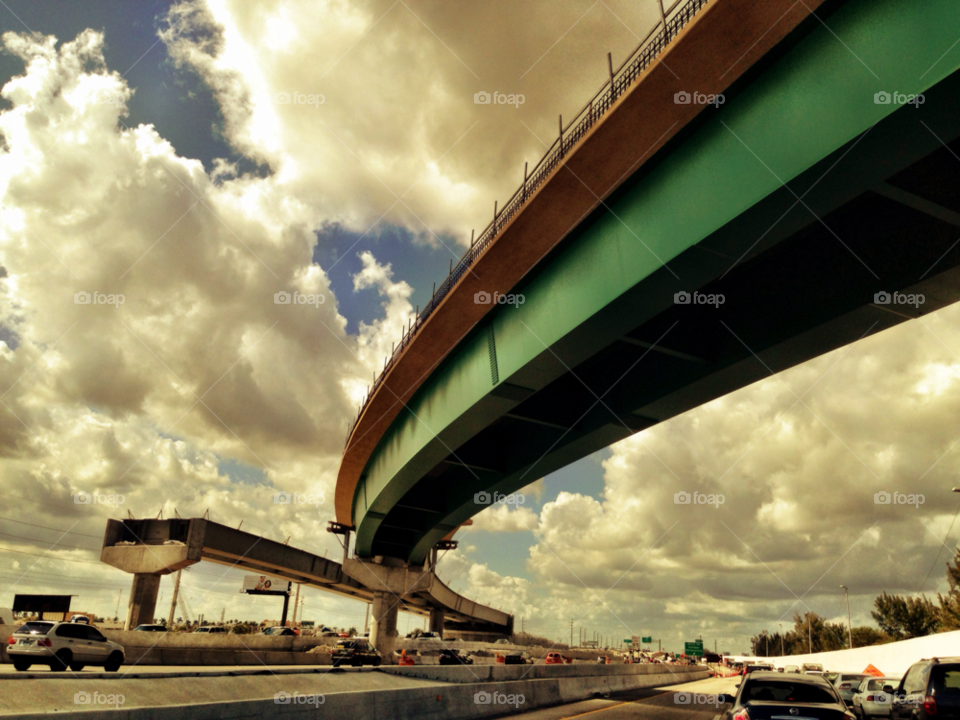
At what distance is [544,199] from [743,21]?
465cm

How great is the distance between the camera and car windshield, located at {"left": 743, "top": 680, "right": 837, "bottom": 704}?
25.3ft

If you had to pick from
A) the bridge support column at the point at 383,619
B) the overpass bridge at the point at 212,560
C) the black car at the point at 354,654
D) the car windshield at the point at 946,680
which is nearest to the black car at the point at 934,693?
the car windshield at the point at 946,680

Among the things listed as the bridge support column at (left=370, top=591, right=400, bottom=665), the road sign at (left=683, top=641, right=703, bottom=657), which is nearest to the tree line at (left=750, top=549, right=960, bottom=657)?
the road sign at (left=683, top=641, right=703, bottom=657)

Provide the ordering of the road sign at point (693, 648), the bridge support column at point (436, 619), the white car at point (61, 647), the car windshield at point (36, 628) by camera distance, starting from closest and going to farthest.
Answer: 1. the white car at point (61, 647)
2. the car windshield at point (36, 628)
3. the bridge support column at point (436, 619)
4. the road sign at point (693, 648)

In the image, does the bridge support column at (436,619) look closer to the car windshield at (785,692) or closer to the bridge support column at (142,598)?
the bridge support column at (142,598)

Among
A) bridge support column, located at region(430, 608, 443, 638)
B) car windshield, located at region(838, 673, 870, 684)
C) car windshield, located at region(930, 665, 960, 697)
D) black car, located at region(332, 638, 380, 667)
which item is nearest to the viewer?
car windshield, located at region(930, 665, 960, 697)

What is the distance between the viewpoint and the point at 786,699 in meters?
7.82

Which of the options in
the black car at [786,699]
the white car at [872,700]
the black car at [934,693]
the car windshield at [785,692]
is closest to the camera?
the black car at [786,699]

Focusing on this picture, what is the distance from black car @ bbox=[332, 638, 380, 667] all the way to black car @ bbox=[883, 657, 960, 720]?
84.0 ft

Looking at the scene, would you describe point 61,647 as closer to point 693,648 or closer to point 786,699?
point 786,699

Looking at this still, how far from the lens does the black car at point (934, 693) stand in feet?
33.1

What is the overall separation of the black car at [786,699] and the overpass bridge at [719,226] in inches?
245

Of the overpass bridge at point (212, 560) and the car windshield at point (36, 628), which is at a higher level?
the overpass bridge at point (212, 560)

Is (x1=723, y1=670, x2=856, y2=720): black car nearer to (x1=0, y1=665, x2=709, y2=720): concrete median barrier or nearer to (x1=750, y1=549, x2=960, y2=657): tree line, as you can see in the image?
(x1=0, y1=665, x2=709, y2=720): concrete median barrier
